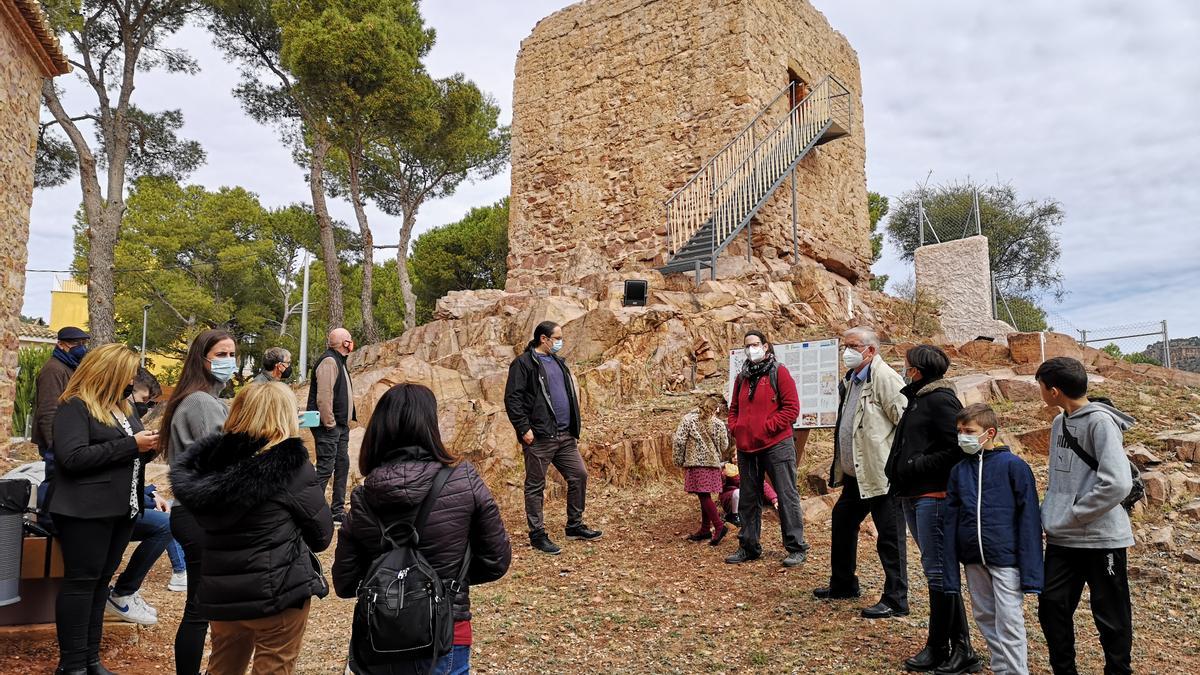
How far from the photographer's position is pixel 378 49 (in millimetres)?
15734

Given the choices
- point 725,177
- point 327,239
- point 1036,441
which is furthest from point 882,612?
point 327,239

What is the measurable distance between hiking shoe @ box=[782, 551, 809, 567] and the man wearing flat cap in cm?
427

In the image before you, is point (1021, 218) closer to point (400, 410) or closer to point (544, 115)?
point (544, 115)

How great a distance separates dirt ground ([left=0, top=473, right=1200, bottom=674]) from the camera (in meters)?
3.78

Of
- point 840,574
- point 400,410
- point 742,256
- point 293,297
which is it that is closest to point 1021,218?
point 742,256

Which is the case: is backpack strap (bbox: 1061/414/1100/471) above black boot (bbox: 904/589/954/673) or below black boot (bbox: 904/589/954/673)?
above

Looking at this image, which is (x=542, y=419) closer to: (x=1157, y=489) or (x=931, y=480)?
(x=931, y=480)

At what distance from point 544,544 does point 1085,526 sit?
3.68 meters

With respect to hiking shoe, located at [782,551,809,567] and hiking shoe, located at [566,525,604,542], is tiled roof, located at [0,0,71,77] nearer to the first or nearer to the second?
hiking shoe, located at [566,525,604,542]

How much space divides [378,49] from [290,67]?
1.84 meters

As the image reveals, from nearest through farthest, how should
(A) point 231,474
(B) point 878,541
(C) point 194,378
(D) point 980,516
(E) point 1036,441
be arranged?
(A) point 231,474
(D) point 980,516
(C) point 194,378
(B) point 878,541
(E) point 1036,441

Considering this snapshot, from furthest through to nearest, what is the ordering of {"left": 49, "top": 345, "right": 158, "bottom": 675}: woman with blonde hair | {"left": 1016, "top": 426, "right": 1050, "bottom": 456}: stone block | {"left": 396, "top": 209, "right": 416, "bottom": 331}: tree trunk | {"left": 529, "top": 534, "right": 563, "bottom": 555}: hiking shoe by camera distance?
{"left": 396, "top": 209, "right": 416, "bottom": 331}: tree trunk, {"left": 1016, "top": 426, "right": 1050, "bottom": 456}: stone block, {"left": 529, "top": 534, "right": 563, "bottom": 555}: hiking shoe, {"left": 49, "top": 345, "right": 158, "bottom": 675}: woman with blonde hair

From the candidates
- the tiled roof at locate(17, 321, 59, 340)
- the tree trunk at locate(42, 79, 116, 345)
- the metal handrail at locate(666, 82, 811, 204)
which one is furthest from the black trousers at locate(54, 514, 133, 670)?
the tiled roof at locate(17, 321, 59, 340)

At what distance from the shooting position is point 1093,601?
3150mm
